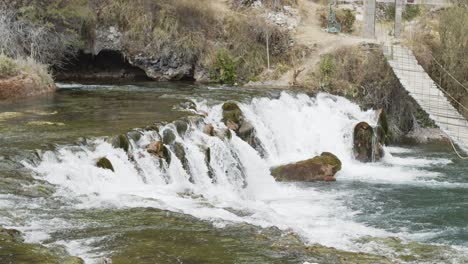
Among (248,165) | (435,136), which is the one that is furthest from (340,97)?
(248,165)

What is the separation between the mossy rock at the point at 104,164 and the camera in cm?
1483

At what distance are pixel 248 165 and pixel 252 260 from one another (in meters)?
9.38

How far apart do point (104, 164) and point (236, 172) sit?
474cm

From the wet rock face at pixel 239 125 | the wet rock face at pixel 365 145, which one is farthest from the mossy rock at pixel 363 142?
the wet rock face at pixel 239 125

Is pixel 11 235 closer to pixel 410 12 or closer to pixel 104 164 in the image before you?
pixel 104 164

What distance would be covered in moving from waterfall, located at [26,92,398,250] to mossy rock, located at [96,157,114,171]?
0.45ft

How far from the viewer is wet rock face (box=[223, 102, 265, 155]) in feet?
68.8

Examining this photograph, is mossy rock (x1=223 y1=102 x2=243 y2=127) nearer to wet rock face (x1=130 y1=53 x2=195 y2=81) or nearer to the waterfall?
the waterfall

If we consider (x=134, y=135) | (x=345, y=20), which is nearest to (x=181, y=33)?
(x=345, y=20)

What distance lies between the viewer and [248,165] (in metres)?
19.3

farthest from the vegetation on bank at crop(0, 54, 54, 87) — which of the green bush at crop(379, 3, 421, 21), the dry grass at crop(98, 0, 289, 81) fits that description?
the green bush at crop(379, 3, 421, 21)

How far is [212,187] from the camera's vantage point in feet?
55.8

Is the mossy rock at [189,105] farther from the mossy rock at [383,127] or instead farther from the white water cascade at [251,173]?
the mossy rock at [383,127]

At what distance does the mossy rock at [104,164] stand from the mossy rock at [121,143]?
0.97 meters
